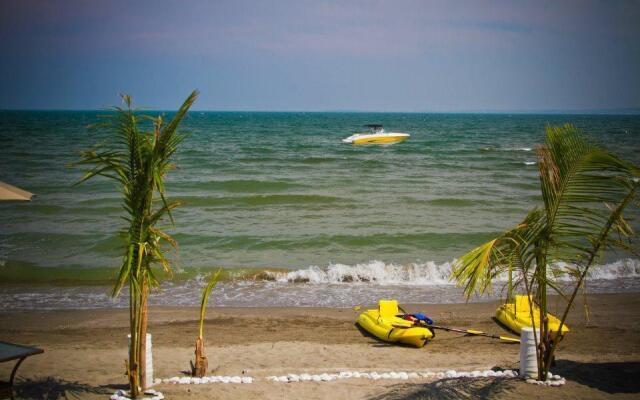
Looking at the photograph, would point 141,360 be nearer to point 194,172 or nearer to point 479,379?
point 479,379

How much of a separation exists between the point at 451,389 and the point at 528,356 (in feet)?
3.19

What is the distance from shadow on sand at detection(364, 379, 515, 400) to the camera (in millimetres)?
6371

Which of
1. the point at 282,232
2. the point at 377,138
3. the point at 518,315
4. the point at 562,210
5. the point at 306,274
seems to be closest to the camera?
the point at 562,210

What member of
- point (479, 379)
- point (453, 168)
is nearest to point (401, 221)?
point (479, 379)

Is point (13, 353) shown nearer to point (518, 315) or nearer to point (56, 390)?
point (56, 390)

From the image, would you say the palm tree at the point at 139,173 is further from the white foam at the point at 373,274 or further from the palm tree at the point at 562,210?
the white foam at the point at 373,274

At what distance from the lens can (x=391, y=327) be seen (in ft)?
30.3

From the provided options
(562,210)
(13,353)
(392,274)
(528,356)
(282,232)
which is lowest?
(392,274)

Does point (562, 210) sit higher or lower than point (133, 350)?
higher

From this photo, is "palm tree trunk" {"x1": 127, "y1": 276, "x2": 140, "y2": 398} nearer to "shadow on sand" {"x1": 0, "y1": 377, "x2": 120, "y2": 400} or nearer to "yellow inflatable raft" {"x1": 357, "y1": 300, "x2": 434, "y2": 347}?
"shadow on sand" {"x1": 0, "y1": 377, "x2": 120, "y2": 400}

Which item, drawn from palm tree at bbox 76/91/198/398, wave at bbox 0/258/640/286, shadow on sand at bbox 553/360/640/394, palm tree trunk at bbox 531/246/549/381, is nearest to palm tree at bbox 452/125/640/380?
palm tree trunk at bbox 531/246/549/381

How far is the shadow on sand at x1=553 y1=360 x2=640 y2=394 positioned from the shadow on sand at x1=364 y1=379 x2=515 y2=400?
0.98 m

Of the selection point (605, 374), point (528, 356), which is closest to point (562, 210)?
point (528, 356)

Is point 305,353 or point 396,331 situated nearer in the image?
point 305,353
